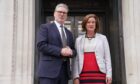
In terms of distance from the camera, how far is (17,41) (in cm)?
577

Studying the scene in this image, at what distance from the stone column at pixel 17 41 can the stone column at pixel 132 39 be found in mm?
1484

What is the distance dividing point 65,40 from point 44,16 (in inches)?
96.4

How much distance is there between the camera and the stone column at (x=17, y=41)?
5680mm

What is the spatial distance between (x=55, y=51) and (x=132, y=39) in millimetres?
2030

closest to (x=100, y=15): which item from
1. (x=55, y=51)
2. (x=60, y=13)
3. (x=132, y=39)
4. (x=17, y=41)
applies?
(x=132, y=39)

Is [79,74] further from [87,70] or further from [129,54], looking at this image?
[129,54]

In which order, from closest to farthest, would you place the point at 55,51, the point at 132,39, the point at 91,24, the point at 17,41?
the point at 55,51, the point at 91,24, the point at 17,41, the point at 132,39

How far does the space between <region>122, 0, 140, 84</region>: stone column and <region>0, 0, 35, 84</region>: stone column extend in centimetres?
148

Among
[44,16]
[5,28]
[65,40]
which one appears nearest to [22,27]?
[5,28]

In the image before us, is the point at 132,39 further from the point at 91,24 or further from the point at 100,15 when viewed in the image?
the point at 91,24

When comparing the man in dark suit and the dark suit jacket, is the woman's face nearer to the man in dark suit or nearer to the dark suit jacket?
the man in dark suit

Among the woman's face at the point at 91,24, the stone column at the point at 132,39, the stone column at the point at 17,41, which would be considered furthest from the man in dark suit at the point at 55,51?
the stone column at the point at 132,39

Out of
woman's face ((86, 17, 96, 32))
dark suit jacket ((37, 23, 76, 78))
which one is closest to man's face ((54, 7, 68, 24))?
dark suit jacket ((37, 23, 76, 78))

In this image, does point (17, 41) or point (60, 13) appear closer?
point (60, 13)
